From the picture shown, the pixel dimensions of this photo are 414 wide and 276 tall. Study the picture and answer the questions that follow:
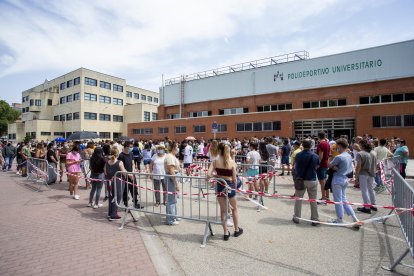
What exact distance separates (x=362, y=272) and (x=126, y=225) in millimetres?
4710

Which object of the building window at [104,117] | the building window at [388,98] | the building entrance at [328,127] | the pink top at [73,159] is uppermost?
the building window at [104,117]

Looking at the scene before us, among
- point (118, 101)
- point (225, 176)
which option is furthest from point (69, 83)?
point (225, 176)

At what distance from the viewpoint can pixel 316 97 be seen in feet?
95.9

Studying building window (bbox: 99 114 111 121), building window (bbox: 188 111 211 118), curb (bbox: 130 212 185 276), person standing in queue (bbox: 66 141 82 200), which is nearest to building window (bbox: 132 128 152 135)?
building window (bbox: 188 111 211 118)

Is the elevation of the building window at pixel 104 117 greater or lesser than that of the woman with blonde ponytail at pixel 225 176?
greater

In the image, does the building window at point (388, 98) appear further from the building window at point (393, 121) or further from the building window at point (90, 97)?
the building window at point (90, 97)

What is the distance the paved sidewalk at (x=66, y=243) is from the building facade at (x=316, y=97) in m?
17.5

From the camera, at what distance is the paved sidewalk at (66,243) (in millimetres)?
3920

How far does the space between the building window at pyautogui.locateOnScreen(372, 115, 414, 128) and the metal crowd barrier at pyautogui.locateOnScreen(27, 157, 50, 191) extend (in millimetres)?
24913

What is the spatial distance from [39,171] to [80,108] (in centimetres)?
4588

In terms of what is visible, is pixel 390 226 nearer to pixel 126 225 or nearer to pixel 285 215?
pixel 285 215

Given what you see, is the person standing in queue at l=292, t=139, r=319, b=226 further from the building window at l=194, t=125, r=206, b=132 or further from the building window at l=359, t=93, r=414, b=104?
the building window at l=194, t=125, r=206, b=132

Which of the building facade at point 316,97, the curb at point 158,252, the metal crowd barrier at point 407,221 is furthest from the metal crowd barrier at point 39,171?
the building facade at point 316,97

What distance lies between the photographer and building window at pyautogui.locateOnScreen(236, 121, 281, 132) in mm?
28155
